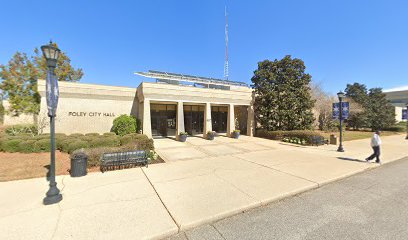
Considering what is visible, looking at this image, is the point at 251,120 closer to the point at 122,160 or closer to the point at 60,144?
the point at 122,160

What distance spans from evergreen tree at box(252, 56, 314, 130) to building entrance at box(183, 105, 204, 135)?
25.7ft

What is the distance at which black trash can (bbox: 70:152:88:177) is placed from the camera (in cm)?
684

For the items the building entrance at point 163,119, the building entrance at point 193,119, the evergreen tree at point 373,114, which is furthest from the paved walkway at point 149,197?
the evergreen tree at point 373,114

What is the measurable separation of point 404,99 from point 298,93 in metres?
89.6

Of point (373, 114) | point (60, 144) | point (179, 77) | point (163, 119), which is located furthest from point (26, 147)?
point (373, 114)

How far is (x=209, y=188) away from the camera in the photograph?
5672 millimetres

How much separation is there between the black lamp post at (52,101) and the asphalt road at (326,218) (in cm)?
379

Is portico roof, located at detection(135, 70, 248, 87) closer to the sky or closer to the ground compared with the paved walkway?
closer to the sky

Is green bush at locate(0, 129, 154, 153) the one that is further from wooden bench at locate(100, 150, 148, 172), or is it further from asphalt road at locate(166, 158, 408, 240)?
asphalt road at locate(166, 158, 408, 240)

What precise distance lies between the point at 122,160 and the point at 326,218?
781 cm

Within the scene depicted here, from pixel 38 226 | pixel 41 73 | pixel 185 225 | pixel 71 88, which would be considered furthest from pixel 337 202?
pixel 41 73

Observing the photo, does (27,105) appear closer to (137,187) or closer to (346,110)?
(137,187)

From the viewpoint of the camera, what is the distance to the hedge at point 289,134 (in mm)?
15711

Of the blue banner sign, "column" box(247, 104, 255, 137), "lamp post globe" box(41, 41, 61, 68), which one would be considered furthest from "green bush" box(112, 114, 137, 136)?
the blue banner sign
